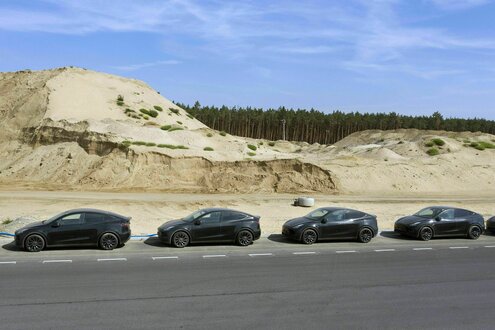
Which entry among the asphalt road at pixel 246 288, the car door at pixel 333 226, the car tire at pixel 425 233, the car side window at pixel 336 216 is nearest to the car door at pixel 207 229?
the asphalt road at pixel 246 288

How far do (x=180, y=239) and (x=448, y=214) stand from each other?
11.4 m

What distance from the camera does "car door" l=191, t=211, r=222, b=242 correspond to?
17453 mm


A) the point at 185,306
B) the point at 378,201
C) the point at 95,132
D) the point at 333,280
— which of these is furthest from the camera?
the point at 95,132

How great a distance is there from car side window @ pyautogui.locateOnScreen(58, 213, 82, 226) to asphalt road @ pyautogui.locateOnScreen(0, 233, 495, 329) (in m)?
0.92

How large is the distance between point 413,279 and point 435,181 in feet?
98.6

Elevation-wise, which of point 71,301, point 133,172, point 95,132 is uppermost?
point 95,132

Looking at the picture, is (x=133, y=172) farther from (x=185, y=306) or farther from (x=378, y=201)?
(x=185, y=306)

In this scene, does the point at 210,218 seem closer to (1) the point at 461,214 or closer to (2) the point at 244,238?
(2) the point at 244,238

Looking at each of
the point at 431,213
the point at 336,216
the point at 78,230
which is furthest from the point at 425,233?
the point at 78,230

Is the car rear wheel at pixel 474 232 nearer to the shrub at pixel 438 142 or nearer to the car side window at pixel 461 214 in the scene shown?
the car side window at pixel 461 214

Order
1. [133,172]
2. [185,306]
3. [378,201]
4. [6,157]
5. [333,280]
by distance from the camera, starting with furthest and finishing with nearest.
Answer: [6,157] < [133,172] < [378,201] < [333,280] < [185,306]

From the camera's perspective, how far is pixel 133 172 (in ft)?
120

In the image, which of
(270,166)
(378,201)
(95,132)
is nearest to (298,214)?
(378,201)

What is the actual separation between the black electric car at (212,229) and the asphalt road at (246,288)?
44 cm
